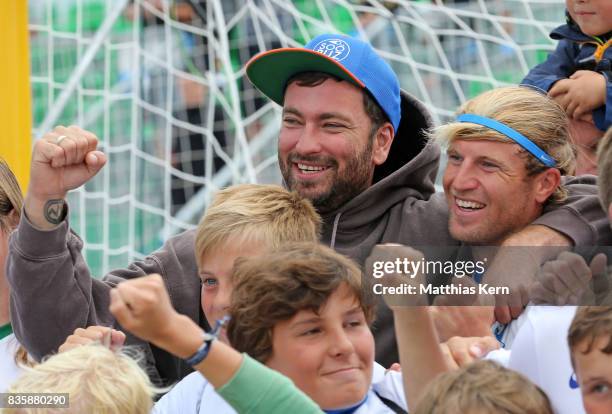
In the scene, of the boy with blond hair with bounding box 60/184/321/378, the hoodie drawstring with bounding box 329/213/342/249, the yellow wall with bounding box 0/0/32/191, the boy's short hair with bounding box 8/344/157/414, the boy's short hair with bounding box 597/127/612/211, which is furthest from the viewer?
the yellow wall with bounding box 0/0/32/191

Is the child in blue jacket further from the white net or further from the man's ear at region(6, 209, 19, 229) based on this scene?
the white net

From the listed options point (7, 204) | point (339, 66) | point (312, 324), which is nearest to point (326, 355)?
point (312, 324)

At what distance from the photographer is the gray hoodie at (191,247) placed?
227cm

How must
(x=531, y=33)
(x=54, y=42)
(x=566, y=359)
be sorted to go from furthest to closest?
(x=54, y=42) → (x=531, y=33) → (x=566, y=359)

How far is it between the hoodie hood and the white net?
57.9 inches

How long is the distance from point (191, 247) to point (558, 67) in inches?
38.0

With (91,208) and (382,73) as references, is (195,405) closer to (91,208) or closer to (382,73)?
(382,73)

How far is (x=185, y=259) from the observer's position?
2.51m

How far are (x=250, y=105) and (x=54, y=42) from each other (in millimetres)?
752

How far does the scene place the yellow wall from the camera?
3477 mm

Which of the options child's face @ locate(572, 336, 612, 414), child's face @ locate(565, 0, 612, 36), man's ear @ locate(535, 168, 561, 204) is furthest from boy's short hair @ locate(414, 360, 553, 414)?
child's face @ locate(565, 0, 612, 36)

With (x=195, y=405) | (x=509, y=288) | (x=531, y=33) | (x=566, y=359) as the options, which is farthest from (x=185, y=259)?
(x=531, y=33)

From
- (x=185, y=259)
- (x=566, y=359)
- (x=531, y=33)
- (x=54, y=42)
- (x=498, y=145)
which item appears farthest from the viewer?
(x=54, y=42)

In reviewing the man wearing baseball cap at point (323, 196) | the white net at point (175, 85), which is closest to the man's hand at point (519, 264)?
the man wearing baseball cap at point (323, 196)
